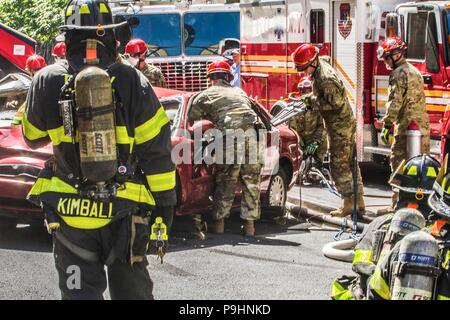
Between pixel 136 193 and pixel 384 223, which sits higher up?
pixel 136 193

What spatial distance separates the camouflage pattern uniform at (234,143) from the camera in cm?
998

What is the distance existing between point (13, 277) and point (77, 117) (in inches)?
141

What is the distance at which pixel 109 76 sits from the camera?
4887 mm

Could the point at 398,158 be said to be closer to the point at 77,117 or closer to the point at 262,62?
the point at 262,62

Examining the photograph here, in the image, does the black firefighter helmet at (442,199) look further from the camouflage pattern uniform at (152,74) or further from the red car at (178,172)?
the camouflage pattern uniform at (152,74)

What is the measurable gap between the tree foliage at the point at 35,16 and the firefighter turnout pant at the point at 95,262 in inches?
856

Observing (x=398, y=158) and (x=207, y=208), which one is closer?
(x=207, y=208)

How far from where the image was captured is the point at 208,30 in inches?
800

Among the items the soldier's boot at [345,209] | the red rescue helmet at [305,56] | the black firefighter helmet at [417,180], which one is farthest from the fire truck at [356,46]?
the black firefighter helmet at [417,180]

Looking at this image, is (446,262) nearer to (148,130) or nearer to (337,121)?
(148,130)


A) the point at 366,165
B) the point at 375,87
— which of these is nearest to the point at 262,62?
the point at 366,165

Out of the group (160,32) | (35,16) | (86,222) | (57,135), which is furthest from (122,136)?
(35,16)

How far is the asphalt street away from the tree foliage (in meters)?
17.1

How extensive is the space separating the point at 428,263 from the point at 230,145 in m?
6.44
